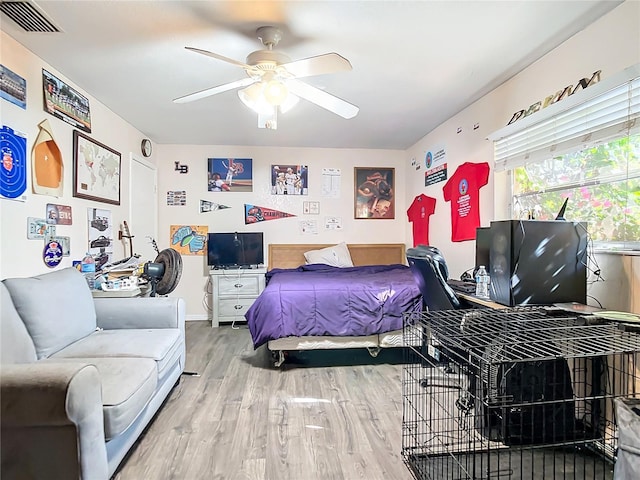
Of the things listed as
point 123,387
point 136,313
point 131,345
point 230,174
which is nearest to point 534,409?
point 123,387

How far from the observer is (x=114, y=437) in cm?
155

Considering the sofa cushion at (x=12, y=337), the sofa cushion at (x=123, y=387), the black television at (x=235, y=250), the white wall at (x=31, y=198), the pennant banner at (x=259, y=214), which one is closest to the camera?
the sofa cushion at (x=123, y=387)

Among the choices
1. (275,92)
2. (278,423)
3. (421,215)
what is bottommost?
(278,423)

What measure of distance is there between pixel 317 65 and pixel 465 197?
2.16 m

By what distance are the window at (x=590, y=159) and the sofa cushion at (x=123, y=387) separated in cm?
268

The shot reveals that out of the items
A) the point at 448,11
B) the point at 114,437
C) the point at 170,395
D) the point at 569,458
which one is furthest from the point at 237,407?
the point at 448,11

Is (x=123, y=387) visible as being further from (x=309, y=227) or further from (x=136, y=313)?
(x=309, y=227)

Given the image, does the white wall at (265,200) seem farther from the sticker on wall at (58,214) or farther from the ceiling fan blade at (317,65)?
the ceiling fan blade at (317,65)

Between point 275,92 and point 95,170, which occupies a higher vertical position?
point 275,92

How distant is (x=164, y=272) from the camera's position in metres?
3.12

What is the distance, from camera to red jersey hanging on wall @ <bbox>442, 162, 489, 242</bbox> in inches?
128

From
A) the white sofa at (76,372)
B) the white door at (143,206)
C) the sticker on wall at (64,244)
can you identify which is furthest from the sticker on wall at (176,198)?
the white sofa at (76,372)

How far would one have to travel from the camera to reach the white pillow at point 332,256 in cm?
478

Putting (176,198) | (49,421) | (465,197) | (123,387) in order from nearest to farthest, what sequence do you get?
(49,421)
(123,387)
(465,197)
(176,198)
